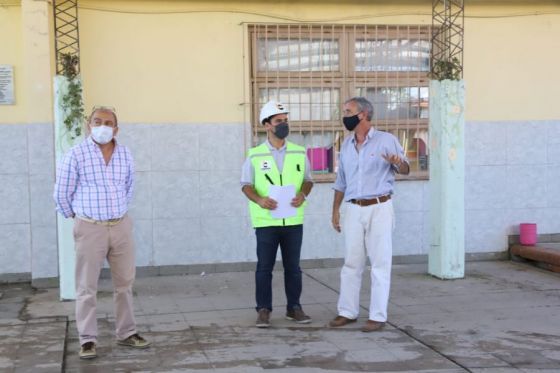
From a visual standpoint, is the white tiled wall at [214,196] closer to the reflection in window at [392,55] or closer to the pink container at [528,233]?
the pink container at [528,233]

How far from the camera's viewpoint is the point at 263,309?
19.0ft

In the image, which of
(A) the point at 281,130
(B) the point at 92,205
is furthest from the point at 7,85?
(A) the point at 281,130

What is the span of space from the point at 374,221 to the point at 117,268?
211 cm

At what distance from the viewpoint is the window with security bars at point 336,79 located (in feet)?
26.7

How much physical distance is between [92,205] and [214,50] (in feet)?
11.6

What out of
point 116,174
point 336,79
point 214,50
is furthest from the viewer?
point 336,79

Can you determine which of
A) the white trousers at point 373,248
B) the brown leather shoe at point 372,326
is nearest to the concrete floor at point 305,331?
the brown leather shoe at point 372,326

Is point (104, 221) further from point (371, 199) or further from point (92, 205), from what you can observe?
point (371, 199)

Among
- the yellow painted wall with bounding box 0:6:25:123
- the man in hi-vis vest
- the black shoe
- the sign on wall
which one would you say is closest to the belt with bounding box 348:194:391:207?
the man in hi-vis vest

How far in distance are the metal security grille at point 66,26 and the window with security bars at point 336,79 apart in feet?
6.56

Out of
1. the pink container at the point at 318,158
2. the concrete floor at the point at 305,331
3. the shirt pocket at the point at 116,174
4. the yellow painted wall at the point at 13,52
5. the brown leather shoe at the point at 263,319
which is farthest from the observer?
the pink container at the point at 318,158

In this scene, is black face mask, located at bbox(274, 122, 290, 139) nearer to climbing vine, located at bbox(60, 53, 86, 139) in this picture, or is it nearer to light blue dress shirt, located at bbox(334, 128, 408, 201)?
light blue dress shirt, located at bbox(334, 128, 408, 201)

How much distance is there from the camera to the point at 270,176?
5.64m

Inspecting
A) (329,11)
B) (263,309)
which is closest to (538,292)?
(263,309)
